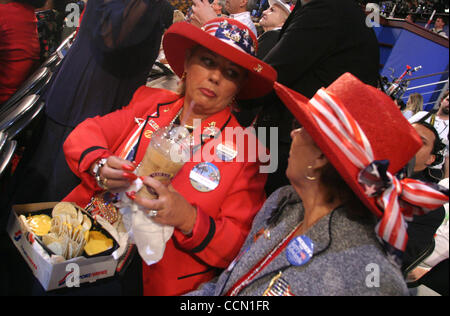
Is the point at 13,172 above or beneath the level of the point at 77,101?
beneath

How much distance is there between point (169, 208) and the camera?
1312mm

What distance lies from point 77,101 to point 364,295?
6.38 ft

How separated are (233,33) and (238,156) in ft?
2.09

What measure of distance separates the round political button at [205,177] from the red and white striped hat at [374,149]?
0.63 m

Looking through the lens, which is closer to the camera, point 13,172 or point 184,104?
point 184,104

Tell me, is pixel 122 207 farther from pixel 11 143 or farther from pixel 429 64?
pixel 429 64

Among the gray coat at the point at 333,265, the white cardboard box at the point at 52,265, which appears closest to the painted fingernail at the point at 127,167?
the white cardboard box at the point at 52,265

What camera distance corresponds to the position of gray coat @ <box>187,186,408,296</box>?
100cm

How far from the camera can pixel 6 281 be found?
147 centimetres


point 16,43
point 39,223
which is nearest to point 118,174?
point 39,223

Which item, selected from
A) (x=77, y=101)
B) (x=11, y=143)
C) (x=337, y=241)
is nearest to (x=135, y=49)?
(x=77, y=101)
